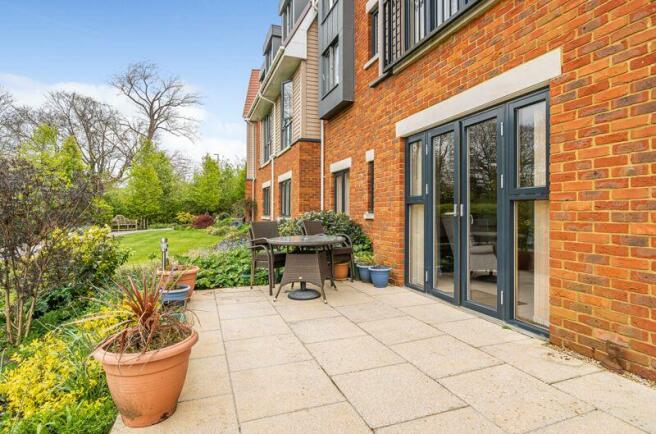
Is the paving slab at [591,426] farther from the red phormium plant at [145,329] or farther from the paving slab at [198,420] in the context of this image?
the red phormium plant at [145,329]

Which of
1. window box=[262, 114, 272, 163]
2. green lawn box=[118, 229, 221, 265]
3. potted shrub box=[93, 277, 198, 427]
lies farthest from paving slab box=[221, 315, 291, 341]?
window box=[262, 114, 272, 163]

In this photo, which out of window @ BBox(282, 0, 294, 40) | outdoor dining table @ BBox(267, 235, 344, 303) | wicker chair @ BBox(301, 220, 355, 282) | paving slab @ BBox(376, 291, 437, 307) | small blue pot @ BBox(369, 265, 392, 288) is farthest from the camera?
window @ BBox(282, 0, 294, 40)

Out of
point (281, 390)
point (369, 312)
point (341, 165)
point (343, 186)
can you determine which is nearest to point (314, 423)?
point (281, 390)

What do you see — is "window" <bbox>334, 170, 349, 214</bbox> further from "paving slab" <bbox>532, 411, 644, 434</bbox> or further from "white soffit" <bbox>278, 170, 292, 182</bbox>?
"paving slab" <bbox>532, 411, 644, 434</bbox>

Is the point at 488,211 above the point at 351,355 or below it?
above

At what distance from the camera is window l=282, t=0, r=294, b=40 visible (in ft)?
43.9

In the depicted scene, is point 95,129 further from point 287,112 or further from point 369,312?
point 369,312

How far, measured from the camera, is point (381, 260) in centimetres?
651

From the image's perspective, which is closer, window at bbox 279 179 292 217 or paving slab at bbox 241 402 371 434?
paving slab at bbox 241 402 371 434

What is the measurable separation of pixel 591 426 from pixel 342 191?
7.19 meters

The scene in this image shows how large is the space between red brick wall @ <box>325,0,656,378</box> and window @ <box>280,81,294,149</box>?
27.1ft

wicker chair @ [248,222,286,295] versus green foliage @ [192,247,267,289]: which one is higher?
wicker chair @ [248,222,286,295]

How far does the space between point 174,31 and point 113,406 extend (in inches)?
676

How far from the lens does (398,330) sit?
3850 mm
